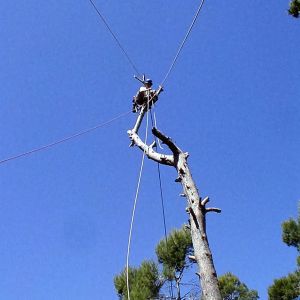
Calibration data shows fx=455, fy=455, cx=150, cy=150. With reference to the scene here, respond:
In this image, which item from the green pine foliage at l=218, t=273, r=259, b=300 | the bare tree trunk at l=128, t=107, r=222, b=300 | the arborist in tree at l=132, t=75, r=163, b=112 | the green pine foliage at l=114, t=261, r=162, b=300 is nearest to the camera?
the bare tree trunk at l=128, t=107, r=222, b=300

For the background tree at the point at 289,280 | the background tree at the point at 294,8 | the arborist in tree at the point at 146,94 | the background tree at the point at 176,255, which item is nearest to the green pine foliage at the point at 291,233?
the background tree at the point at 289,280

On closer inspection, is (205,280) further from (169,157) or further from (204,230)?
(169,157)

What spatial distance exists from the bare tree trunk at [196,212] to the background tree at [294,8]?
197 inches

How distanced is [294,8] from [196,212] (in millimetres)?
5892

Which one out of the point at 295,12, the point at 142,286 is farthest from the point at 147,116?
the point at 142,286

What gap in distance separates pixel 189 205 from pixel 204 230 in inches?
11.8

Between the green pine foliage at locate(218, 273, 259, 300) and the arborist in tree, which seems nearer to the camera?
the arborist in tree

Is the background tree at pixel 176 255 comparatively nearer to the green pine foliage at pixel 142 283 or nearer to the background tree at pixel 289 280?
the green pine foliage at pixel 142 283

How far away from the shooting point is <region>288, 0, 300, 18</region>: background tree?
8291 mm

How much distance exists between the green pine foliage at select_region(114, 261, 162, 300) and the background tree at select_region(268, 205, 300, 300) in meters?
3.83

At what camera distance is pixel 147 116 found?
222 inches

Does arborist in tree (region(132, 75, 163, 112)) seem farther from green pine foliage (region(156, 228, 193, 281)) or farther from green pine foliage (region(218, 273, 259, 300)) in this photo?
green pine foliage (region(218, 273, 259, 300))

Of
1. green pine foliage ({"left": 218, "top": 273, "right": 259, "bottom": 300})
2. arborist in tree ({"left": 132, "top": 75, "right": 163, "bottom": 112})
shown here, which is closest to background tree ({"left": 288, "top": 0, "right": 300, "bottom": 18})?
arborist in tree ({"left": 132, "top": 75, "right": 163, "bottom": 112})

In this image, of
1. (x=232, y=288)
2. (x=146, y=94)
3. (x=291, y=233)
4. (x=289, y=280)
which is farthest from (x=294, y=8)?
(x=232, y=288)
